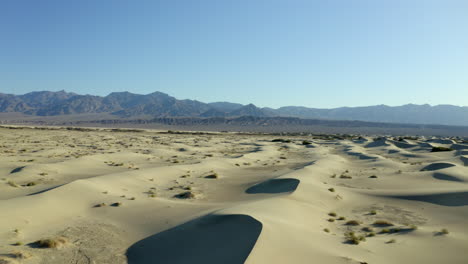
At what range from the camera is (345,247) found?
9.03 metres

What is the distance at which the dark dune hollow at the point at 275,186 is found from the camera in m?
17.1

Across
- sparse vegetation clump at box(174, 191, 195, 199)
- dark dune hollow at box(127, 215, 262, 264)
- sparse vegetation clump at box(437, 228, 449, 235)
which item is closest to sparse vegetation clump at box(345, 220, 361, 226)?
sparse vegetation clump at box(437, 228, 449, 235)

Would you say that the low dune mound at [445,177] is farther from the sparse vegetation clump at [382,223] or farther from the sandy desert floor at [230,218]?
the sparse vegetation clump at [382,223]

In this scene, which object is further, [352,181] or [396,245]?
[352,181]

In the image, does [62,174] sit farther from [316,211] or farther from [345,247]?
[345,247]

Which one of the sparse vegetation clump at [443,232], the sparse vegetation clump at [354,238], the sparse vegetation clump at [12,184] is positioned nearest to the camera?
the sparse vegetation clump at [354,238]

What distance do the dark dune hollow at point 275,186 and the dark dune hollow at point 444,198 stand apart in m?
5.39

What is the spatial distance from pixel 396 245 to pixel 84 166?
2280 cm

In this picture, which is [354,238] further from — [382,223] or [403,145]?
[403,145]

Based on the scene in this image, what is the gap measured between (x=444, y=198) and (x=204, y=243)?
12.1 m

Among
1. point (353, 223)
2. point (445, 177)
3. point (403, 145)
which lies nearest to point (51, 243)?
point (353, 223)

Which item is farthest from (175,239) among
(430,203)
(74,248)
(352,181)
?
(352,181)

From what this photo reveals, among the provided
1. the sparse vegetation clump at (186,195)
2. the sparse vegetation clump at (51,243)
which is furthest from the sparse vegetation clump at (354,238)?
the sparse vegetation clump at (51,243)

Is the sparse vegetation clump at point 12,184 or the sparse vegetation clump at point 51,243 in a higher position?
the sparse vegetation clump at point 51,243
